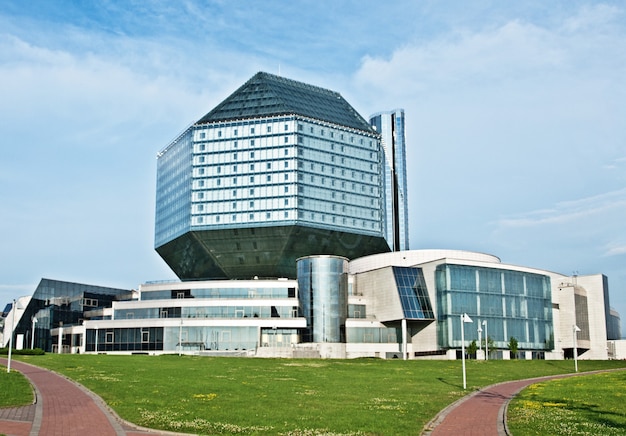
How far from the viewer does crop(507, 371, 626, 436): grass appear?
85.9 feet

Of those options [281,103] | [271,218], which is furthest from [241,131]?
[271,218]

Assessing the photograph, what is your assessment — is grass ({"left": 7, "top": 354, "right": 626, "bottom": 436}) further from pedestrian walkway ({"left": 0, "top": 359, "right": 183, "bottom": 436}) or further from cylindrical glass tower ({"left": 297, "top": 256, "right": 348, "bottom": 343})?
cylindrical glass tower ({"left": 297, "top": 256, "right": 348, "bottom": 343})

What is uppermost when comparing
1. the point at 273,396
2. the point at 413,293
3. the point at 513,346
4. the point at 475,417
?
the point at 413,293

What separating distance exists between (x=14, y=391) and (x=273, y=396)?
13170 millimetres

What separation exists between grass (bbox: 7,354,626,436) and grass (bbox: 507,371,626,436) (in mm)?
3940

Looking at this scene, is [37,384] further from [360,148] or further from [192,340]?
[360,148]

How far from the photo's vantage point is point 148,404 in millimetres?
32500

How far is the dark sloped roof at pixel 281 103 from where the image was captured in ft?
469

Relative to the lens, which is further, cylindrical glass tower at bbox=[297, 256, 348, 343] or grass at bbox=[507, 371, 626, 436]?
cylindrical glass tower at bbox=[297, 256, 348, 343]

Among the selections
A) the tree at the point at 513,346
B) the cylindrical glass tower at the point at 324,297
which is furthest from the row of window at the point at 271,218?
the tree at the point at 513,346

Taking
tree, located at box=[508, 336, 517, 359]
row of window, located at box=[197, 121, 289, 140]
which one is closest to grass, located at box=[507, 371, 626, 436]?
tree, located at box=[508, 336, 517, 359]

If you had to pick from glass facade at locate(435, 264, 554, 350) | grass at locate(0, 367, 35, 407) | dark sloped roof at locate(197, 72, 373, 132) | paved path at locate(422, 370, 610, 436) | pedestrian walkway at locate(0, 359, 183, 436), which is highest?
dark sloped roof at locate(197, 72, 373, 132)

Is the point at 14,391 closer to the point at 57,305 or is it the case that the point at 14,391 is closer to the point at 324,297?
the point at 324,297

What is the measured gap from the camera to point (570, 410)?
3197 cm
